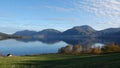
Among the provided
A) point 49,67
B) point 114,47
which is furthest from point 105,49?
point 49,67

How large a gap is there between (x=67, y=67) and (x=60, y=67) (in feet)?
1.74

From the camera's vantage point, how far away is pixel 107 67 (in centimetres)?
1784

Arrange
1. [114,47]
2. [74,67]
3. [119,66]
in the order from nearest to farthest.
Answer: [119,66] → [74,67] → [114,47]

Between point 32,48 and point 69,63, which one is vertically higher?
point 32,48

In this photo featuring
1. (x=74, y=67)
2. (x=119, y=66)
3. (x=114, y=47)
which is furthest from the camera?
(x=114, y=47)

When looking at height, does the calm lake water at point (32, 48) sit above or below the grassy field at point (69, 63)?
above

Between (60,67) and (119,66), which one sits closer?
(119,66)

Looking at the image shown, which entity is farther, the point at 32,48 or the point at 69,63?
the point at 32,48

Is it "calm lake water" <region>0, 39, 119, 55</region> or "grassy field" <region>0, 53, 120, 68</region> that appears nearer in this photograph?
"grassy field" <region>0, 53, 120, 68</region>

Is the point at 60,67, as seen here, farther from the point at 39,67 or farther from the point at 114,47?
the point at 114,47

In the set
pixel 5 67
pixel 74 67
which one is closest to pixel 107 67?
pixel 74 67

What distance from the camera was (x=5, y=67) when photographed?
1877 cm

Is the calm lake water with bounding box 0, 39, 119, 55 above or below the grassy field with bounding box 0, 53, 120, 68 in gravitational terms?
above

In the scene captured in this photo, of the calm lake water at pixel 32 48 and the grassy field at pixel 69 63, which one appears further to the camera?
the calm lake water at pixel 32 48
